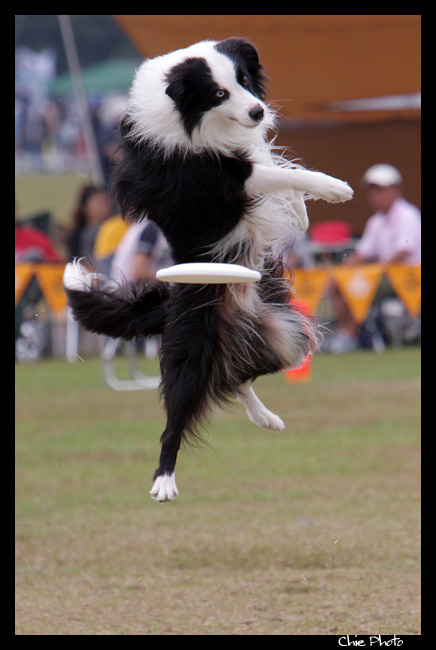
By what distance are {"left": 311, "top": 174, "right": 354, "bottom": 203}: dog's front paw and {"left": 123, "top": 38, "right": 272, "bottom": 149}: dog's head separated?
0.30m

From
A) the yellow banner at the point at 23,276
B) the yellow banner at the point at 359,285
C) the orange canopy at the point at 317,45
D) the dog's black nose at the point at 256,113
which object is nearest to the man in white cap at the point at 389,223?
the yellow banner at the point at 359,285

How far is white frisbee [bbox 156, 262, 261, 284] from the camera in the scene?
10.4 feet

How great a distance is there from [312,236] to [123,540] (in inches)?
366

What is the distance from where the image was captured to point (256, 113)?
3238mm

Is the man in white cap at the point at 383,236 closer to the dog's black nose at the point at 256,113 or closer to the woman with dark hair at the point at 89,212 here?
the woman with dark hair at the point at 89,212

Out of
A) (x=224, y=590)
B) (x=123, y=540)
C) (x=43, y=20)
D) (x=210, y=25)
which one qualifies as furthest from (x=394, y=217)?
(x=43, y=20)

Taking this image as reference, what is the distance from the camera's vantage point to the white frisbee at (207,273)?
3.18 m

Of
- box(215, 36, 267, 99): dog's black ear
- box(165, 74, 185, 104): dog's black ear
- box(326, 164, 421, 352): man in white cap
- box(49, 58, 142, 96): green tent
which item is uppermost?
box(49, 58, 142, 96): green tent

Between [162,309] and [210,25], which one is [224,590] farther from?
[210,25]

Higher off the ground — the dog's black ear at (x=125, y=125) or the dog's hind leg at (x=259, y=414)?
the dog's black ear at (x=125, y=125)

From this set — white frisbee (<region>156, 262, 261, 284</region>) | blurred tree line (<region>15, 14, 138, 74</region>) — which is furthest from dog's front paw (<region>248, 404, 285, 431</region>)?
blurred tree line (<region>15, 14, 138, 74</region>)

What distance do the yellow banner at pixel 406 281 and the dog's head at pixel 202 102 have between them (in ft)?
31.8

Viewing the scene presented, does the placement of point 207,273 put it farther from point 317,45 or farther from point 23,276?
point 23,276

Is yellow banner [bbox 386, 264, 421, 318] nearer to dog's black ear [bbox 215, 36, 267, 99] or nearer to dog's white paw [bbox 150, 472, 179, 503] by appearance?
dog's black ear [bbox 215, 36, 267, 99]
